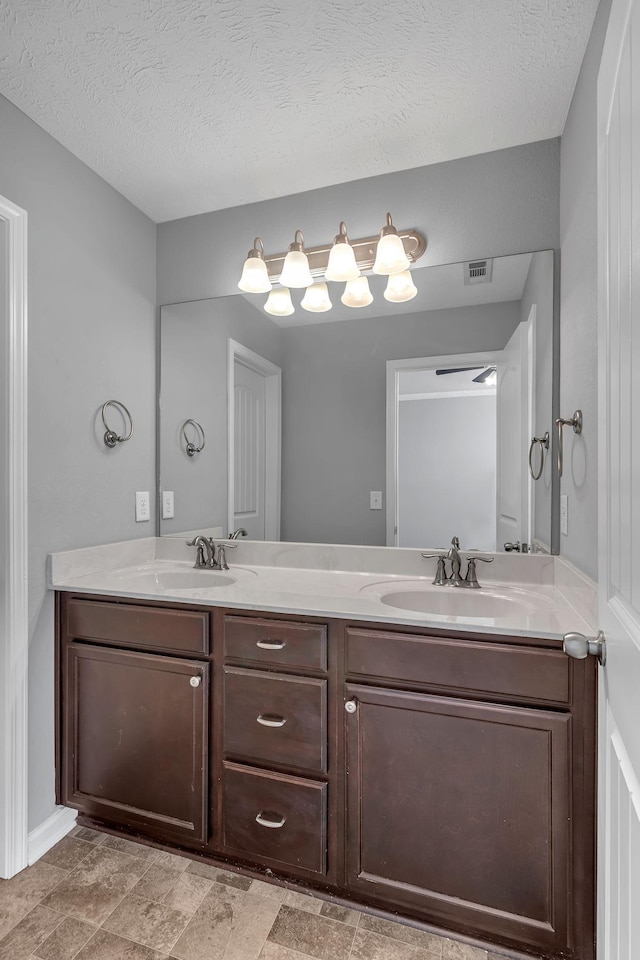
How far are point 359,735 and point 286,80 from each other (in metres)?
1.92

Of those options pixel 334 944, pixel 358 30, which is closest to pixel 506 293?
pixel 358 30

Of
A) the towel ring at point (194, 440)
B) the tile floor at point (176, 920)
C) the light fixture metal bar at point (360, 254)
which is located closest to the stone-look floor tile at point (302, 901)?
the tile floor at point (176, 920)

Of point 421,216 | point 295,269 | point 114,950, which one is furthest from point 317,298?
point 114,950

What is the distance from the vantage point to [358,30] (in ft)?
4.41

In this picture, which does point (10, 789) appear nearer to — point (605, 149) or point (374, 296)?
point (374, 296)

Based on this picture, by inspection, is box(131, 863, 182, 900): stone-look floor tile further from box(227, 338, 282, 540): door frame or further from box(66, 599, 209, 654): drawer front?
box(227, 338, 282, 540): door frame

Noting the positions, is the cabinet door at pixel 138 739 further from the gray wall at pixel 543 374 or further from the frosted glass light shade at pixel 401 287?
the frosted glass light shade at pixel 401 287

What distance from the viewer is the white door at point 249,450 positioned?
83.6 inches

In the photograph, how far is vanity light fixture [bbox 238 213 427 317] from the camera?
1.83 meters

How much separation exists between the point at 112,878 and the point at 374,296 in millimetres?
2172

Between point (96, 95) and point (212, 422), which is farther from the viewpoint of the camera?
point (212, 422)

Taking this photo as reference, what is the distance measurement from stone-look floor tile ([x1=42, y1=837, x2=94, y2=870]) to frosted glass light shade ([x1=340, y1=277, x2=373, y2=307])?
2160mm

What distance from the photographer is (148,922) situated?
4.50 ft

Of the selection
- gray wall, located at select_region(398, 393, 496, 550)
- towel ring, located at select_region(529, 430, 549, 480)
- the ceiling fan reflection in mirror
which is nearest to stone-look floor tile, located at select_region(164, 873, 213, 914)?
gray wall, located at select_region(398, 393, 496, 550)
